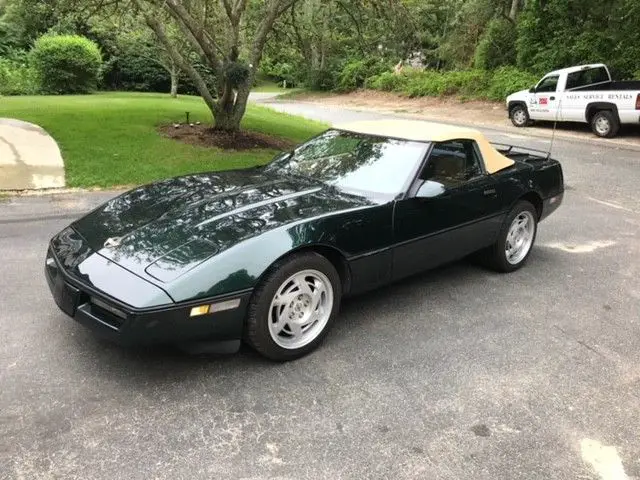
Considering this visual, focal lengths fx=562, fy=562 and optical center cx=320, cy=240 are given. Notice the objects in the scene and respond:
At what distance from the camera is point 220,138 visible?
430 inches

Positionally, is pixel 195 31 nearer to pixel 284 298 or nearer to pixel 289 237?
pixel 289 237

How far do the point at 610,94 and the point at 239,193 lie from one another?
13485mm

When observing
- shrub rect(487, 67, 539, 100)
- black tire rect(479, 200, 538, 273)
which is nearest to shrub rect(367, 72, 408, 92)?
shrub rect(487, 67, 539, 100)

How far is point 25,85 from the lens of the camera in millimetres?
24297

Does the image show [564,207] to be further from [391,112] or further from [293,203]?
[391,112]

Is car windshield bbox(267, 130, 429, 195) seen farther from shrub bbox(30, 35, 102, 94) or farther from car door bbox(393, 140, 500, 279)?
shrub bbox(30, 35, 102, 94)

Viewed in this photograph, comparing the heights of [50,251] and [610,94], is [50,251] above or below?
below

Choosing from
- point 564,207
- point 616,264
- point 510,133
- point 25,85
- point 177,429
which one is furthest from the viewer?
point 25,85

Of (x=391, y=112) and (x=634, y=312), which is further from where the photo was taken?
(x=391, y=112)

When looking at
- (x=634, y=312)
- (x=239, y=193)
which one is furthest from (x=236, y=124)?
(x=634, y=312)

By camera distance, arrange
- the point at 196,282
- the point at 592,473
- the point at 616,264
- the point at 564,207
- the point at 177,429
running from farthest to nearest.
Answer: the point at 564,207 → the point at 616,264 → the point at 196,282 → the point at 177,429 → the point at 592,473

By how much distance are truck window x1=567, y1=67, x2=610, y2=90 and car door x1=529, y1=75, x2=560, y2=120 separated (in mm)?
373

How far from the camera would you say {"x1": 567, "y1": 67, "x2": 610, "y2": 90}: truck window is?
624 inches

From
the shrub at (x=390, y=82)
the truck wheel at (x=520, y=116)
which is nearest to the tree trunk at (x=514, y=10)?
the shrub at (x=390, y=82)
